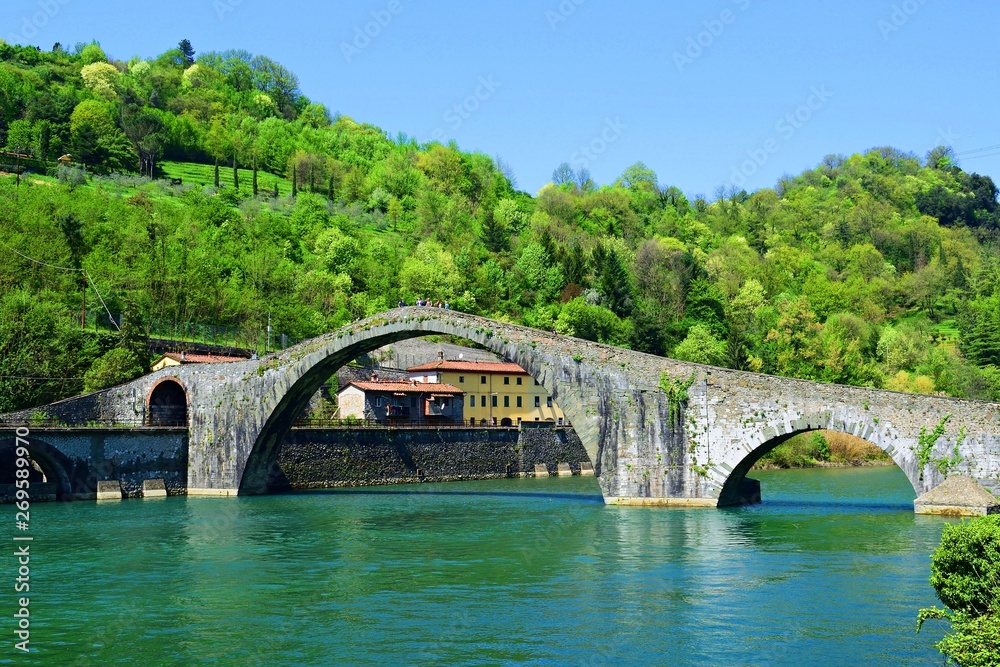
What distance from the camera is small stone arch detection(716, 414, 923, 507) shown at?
31.8 metres

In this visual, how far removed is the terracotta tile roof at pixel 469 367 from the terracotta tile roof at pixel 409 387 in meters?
1.55

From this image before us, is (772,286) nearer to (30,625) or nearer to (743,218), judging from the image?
(743,218)

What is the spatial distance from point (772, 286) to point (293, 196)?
5599 cm

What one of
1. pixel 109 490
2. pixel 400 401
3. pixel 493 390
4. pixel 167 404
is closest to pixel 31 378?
pixel 167 404

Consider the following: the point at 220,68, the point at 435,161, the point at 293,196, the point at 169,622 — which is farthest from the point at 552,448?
the point at 220,68

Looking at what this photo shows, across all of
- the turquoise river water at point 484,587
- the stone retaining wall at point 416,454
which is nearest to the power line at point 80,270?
the stone retaining wall at point 416,454

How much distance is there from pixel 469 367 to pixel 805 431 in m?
37.1

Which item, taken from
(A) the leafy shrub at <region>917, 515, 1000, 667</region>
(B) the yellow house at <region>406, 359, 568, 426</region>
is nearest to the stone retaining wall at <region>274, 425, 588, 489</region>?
(B) the yellow house at <region>406, 359, 568, 426</region>

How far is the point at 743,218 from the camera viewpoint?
142500 mm

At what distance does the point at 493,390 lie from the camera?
2788 inches

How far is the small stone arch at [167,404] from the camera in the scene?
47812mm

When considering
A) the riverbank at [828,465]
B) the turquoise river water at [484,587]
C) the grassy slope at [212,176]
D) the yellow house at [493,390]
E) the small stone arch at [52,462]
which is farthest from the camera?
the grassy slope at [212,176]

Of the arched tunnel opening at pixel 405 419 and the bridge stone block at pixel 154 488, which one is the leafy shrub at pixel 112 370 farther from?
the arched tunnel opening at pixel 405 419

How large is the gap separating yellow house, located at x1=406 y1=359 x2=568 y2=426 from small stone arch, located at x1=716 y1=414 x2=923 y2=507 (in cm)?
3134
